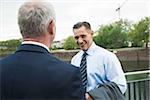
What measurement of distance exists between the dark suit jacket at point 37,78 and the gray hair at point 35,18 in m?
0.07

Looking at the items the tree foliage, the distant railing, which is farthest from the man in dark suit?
the distant railing

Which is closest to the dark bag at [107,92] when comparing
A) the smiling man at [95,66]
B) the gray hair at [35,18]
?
the smiling man at [95,66]

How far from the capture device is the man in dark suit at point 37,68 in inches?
56.2

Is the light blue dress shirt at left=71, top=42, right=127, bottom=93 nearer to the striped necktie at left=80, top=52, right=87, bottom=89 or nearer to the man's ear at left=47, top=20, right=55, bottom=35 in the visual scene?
the striped necktie at left=80, top=52, right=87, bottom=89

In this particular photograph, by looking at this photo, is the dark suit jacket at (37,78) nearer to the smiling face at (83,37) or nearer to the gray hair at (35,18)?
the gray hair at (35,18)

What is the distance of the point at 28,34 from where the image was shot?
1496 mm

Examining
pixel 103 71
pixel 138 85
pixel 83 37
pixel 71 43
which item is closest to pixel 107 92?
pixel 103 71

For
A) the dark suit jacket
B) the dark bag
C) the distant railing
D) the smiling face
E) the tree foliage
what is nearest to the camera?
the dark suit jacket

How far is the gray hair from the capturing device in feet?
4.82

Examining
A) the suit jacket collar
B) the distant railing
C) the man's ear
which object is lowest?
the distant railing

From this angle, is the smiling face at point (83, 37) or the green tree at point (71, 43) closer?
the smiling face at point (83, 37)

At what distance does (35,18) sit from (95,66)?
1199mm

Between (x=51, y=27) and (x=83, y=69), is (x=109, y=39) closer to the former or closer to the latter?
(x=83, y=69)

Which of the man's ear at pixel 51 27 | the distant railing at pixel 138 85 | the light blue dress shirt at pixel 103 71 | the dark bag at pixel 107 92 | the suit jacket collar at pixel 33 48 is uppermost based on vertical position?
the man's ear at pixel 51 27
